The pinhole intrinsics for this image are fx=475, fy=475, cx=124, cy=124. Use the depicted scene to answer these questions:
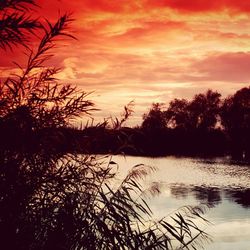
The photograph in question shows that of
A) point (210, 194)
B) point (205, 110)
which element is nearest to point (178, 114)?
point (205, 110)

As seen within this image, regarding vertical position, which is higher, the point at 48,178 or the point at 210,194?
the point at 48,178

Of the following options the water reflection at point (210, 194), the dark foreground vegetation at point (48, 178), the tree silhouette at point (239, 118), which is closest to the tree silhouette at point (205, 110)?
the tree silhouette at point (239, 118)

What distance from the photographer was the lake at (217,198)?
60.3ft

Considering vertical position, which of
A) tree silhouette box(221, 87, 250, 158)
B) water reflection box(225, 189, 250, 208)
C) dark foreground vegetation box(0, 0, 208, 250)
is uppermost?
tree silhouette box(221, 87, 250, 158)

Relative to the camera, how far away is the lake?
18.4 metres

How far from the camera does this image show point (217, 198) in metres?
29.5

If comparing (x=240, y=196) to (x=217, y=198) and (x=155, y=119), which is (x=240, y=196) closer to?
(x=217, y=198)

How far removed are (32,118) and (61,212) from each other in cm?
137

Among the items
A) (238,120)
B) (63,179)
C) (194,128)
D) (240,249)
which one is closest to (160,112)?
(194,128)

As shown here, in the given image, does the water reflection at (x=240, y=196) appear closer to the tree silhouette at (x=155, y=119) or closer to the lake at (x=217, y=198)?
the lake at (x=217, y=198)

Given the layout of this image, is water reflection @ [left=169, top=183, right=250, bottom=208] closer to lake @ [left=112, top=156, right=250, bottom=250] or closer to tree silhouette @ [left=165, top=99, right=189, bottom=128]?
lake @ [left=112, top=156, right=250, bottom=250]

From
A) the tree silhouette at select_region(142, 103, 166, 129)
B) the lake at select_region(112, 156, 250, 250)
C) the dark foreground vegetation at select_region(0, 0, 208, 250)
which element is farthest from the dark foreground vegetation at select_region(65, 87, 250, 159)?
the dark foreground vegetation at select_region(0, 0, 208, 250)

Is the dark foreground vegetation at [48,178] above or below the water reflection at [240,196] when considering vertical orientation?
above

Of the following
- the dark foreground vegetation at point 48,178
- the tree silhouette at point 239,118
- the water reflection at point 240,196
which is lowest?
the water reflection at point 240,196
